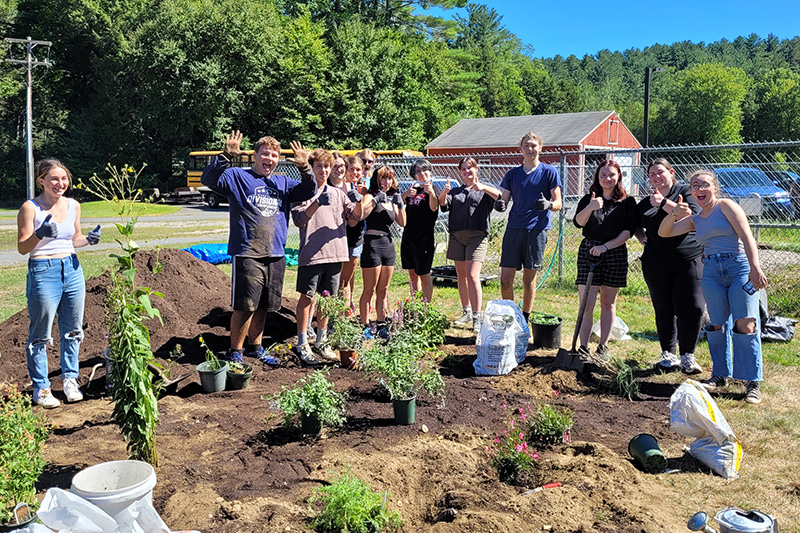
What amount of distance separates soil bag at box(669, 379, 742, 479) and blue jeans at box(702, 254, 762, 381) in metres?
1.23

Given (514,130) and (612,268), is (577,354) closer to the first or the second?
(612,268)

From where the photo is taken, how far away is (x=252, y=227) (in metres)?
5.34

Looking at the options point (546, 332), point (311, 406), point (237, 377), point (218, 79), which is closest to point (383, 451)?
point (311, 406)

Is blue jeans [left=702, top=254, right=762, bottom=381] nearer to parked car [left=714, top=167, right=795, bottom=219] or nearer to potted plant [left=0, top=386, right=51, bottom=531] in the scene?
parked car [left=714, top=167, right=795, bottom=219]

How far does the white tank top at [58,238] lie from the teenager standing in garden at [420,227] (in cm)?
327

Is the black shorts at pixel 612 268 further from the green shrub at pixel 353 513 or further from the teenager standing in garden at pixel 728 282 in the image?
the green shrub at pixel 353 513

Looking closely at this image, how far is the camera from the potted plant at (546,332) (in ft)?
20.4

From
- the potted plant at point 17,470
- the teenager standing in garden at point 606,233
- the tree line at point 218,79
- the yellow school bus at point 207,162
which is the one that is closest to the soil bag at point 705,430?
the teenager standing in garden at point 606,233

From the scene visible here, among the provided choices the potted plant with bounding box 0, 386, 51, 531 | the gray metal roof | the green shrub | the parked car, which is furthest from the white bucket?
A: the gray metal roof

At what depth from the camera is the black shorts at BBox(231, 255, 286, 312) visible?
5.31m

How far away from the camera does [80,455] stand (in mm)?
3758

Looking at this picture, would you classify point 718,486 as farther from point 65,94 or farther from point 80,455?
point 65,94

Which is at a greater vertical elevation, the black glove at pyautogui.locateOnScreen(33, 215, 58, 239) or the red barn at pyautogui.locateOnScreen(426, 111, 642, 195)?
the red barn at pyautogui.locateOnScreen(426, 111, 642, 195)

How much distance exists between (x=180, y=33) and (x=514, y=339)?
118 feet
